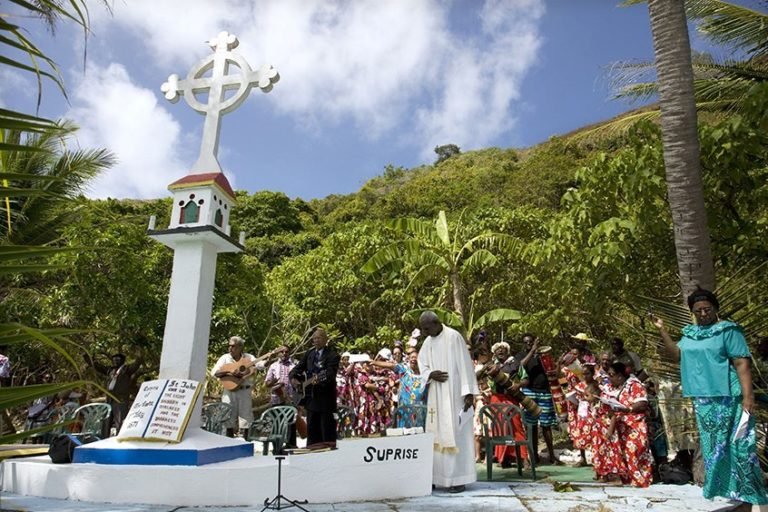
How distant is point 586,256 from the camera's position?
25.2ft

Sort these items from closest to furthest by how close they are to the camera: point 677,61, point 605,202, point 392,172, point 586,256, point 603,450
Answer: point 677,61, point 603,450, point 586,256, point 605,202, point 392,172

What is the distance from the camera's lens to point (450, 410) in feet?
20.9

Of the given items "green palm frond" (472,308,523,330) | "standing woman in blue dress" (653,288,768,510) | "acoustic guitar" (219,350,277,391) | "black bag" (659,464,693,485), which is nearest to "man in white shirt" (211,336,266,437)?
"acoustic guitar" (219,350,277,391)

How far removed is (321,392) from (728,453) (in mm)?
4254

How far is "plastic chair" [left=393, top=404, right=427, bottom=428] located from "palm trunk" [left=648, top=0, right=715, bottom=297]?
3110 millimetres

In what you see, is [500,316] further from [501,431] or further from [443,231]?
[501,431]

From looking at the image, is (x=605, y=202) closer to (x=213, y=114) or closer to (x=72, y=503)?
(x=213, y=114)

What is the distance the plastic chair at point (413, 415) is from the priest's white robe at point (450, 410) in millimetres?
74

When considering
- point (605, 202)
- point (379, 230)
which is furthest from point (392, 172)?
point (605, 202)

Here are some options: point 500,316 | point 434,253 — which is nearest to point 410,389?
point 434,253

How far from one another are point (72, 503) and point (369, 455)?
2.96m

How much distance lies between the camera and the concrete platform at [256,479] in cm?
551

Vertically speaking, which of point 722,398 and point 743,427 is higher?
point 722,398

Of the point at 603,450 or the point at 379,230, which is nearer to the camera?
the point at 603,450
